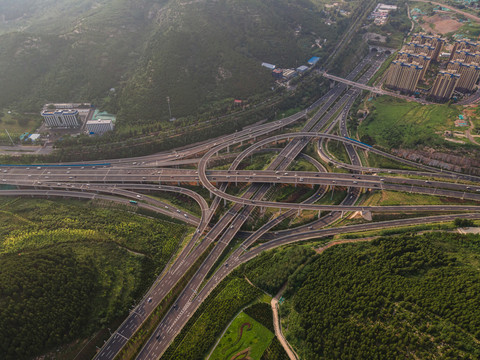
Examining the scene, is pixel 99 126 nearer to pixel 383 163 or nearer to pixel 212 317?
pixel 212 317

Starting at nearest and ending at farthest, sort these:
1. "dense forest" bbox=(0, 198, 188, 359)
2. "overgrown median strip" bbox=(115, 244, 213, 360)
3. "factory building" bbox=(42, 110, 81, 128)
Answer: "dense forest" bbox=(0, 198, 188, 359)
"overgrown median strip" bbox=(115, 244, 213, 360)
"factory building" bbox=(42, 110, 81, 128)

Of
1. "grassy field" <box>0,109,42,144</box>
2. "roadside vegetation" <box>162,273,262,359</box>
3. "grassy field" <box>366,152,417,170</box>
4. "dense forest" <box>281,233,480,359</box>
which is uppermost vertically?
"dense forest" <box>281,233,480,359</box>

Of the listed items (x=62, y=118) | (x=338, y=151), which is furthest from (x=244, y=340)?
(x=62, y=118)

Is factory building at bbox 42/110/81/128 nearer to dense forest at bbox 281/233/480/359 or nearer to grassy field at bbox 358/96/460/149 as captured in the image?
dense forest at bbox 281/233/480/359

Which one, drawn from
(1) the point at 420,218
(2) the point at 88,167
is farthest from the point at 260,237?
(2) the point at 88,167

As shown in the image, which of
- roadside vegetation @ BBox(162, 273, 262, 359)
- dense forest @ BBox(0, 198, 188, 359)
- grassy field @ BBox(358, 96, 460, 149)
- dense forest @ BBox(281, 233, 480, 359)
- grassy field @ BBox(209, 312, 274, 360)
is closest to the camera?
dense forest @ BBox(281, 233, 480, 359)

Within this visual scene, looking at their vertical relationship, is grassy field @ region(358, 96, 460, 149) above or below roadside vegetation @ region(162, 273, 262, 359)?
above

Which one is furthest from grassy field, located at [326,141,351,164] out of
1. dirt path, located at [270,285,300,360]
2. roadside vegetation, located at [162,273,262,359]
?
roadside vegetation, located at [162,273,262,359]
